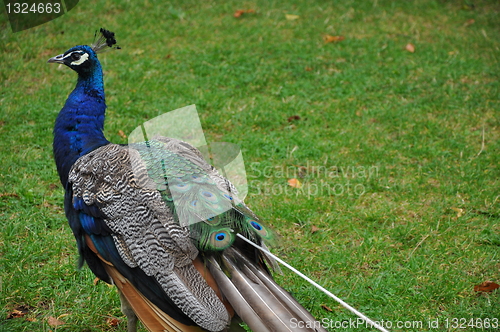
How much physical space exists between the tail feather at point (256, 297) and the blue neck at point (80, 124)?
1053mm

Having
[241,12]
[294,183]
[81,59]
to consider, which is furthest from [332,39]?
[81,59]

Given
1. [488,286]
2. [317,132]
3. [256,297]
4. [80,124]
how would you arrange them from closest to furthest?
[256,297], [80,124], [488,286], [317,132]

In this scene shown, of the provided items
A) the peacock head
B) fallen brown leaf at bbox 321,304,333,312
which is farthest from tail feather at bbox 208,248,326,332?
the peacock head

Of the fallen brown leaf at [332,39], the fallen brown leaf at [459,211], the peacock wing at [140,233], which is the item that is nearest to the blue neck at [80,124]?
the peacock wing at [140,233]

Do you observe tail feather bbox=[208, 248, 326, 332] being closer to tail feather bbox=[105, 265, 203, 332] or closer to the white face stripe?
tail feather bbox=[105, 265, 203, 332]

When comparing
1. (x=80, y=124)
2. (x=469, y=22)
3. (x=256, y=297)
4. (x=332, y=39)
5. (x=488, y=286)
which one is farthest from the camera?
(x=469, y=22)

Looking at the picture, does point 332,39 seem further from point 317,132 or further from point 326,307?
point 326,307

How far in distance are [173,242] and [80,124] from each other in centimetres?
106

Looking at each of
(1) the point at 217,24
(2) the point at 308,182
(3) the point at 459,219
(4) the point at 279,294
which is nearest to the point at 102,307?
(4) the point at 279,294

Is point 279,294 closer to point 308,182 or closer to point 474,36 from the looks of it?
point 308,182

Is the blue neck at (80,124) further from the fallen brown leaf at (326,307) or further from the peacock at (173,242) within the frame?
the fallen brown leaf at (326,307)

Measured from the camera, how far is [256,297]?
7.57 feet

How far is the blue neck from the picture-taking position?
2.99 m

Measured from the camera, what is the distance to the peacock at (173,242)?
7.77ft
